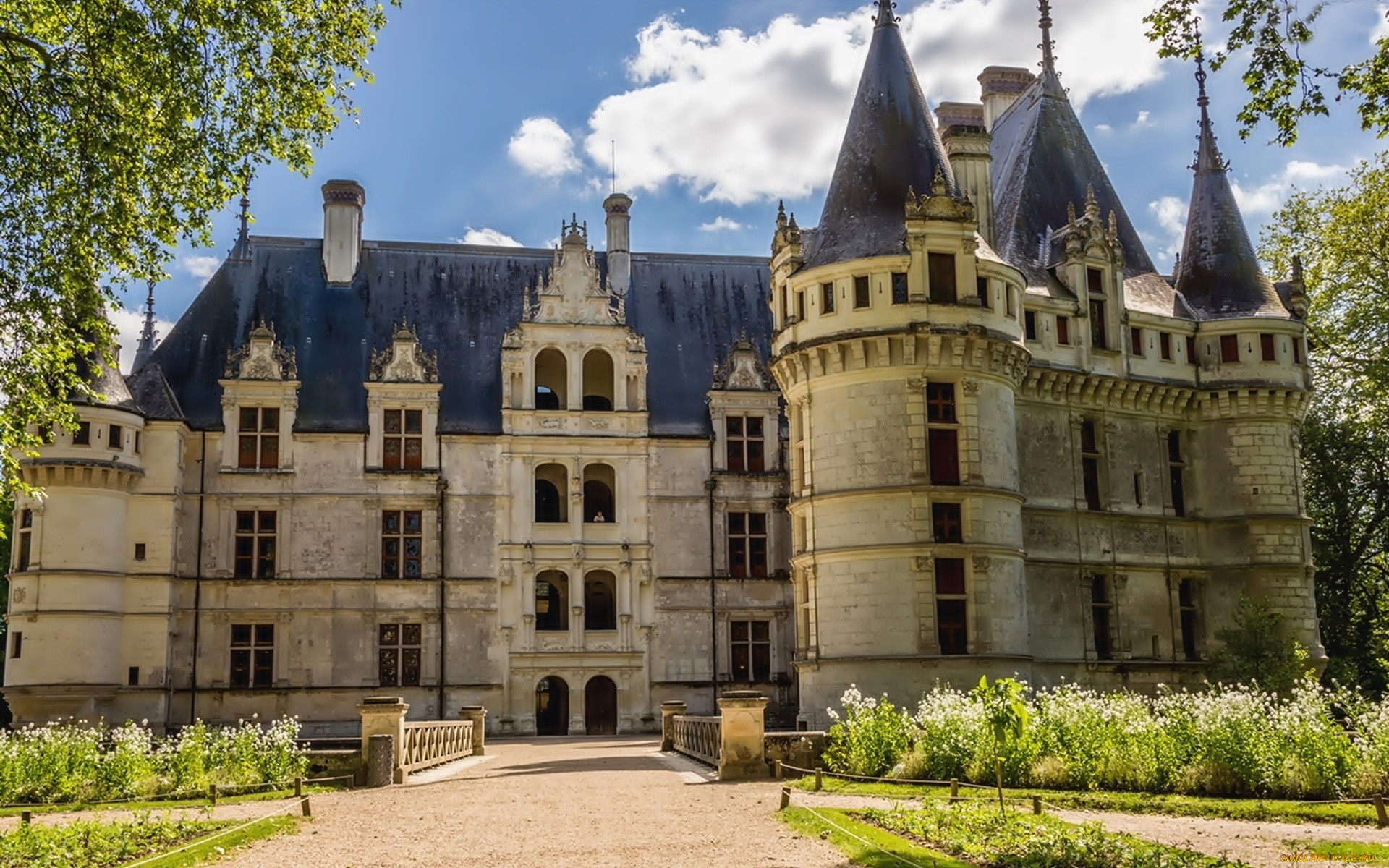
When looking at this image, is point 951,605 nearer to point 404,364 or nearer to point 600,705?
point 600,705

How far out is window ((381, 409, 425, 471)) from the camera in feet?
125

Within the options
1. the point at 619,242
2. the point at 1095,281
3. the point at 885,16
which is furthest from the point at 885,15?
the point at 619,242

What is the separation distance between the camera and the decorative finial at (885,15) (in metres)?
31.4

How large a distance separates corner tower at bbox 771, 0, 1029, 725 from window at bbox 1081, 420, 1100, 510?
3.47 metres

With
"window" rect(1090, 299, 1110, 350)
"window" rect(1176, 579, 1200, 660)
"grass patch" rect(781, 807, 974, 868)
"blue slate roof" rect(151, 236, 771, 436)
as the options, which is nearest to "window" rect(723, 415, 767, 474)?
"blue slate roof" rect(151, 236, 771, 436)

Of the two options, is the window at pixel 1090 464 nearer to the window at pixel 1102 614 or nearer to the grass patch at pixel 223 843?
the window at pixel 1102 614

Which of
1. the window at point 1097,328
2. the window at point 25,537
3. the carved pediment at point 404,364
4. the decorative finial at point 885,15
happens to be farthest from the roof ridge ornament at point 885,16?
the window at point 25,537

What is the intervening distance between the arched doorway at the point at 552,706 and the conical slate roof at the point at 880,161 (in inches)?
592

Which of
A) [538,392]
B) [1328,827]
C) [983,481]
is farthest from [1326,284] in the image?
[1328,827]

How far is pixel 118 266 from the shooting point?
679 inches

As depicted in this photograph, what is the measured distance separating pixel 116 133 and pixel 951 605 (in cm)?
1791

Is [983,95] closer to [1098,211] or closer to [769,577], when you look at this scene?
[1098,211]

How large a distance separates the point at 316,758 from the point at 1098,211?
24.6m

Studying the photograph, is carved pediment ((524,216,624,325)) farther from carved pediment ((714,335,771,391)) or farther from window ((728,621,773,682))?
window ((728,621,773,682))
